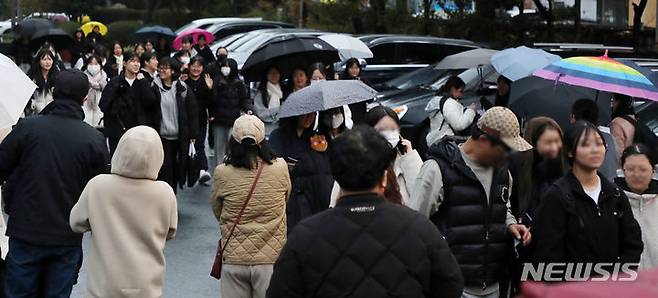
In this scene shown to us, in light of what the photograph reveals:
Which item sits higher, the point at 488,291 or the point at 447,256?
the point at 447,256

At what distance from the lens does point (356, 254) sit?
13.6ft

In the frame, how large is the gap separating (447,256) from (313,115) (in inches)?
137

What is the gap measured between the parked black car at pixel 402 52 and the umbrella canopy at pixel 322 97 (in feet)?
38.8

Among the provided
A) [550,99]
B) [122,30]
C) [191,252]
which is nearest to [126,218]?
[191,252]

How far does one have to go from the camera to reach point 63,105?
6777mm

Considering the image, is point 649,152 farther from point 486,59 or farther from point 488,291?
point 486,59

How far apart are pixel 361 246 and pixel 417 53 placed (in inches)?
665

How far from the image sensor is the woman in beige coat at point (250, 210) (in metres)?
6.76

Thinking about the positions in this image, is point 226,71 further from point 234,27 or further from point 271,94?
point 234,27


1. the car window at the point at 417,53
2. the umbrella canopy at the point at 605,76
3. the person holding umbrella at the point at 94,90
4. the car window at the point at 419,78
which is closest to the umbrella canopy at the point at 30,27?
the person holding umbrella at the point at 94,90

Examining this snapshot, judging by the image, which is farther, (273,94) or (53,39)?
(53,39)

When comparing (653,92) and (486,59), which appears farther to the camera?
(486,59)

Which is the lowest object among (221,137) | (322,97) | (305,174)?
(221,137)

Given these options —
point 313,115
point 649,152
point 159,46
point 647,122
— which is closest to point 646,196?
point 649,152
